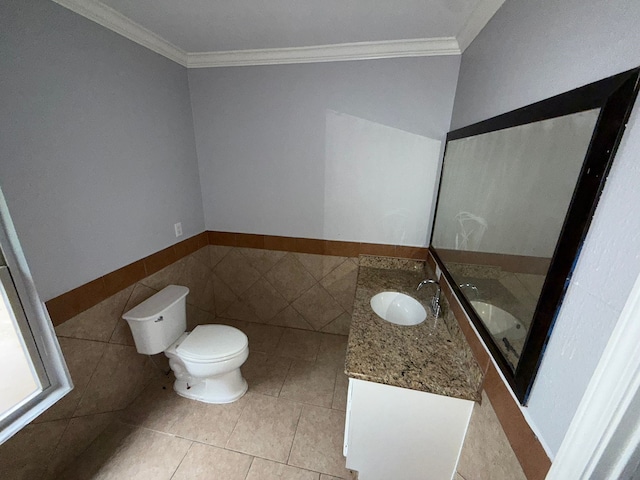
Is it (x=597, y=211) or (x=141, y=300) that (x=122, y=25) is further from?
(x=597, y=211)

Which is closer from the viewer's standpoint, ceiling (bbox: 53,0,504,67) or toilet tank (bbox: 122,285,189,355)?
ceiling (bbox: 53,0,504,67)

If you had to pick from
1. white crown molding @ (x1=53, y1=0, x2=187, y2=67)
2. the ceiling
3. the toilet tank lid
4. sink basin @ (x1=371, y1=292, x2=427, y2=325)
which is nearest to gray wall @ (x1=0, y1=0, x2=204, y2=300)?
white crown molding @ (x1=53, y1=0, x2=187, y2=67)

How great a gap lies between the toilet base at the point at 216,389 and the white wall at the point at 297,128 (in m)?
1.13

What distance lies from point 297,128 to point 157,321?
63.1 inches

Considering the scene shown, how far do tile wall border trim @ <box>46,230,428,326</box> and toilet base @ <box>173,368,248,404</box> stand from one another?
2.66 ft

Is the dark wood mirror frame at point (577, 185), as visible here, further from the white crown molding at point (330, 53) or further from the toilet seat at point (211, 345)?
the toilet seat at point (211, 345)

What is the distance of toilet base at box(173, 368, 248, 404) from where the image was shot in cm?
166

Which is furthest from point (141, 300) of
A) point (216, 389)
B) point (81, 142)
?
point (81, 142)

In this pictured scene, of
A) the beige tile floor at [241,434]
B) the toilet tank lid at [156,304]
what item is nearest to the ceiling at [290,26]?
the toilet tank lid at [156,304]

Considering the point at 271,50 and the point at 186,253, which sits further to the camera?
the point at 186,253

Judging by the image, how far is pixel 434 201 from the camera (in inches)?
70.3

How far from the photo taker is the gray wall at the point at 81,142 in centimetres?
100

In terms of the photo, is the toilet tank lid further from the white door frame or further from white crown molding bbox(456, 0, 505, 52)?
white crown molding bbox(456, 0, 505, 52)

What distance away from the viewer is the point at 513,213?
0.81 metres
